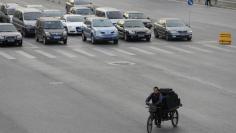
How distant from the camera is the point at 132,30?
151ft

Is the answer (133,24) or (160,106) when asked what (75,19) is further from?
(160,106)

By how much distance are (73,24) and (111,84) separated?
22611mm

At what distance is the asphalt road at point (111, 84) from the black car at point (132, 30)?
871 mm

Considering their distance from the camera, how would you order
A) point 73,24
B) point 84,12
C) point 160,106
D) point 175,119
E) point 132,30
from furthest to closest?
point 84,12, point 73,24, point 132,30, point 175,119, point 160,106

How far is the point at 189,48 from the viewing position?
4209cm

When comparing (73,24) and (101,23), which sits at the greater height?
(101,23)

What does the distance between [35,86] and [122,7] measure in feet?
160

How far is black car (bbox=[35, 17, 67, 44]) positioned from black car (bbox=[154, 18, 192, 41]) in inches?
303

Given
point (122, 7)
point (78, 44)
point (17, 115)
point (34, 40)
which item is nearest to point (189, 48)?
point (78, 44)

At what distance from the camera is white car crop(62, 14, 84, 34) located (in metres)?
50.3

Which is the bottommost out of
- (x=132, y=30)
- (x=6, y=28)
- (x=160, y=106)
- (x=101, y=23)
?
(x=160, y=106)

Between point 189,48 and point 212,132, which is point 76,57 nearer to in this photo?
point 189,48

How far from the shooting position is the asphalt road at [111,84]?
21406mm

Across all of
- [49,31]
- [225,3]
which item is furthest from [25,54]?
[225,3]
